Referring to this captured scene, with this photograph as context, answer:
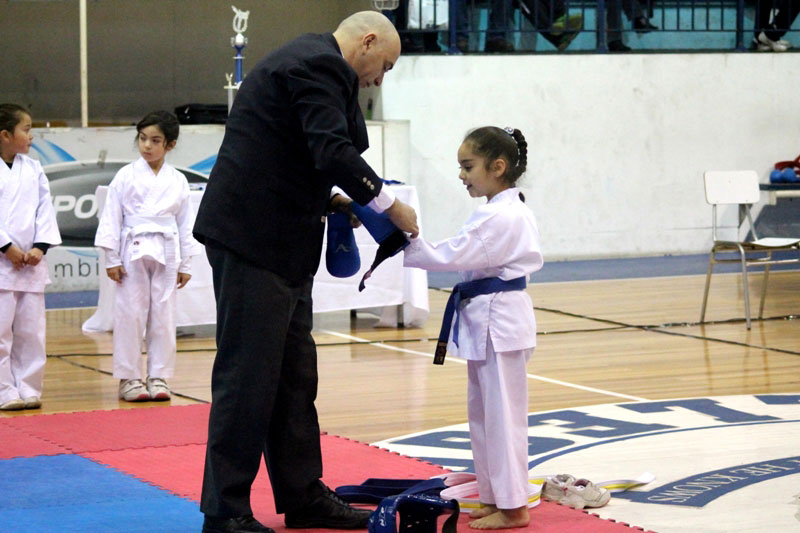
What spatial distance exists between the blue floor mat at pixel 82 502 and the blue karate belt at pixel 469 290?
891 mm

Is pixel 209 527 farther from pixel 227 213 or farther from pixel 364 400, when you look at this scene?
pixel 364 400

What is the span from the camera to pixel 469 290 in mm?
3449

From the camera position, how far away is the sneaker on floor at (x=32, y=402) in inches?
210

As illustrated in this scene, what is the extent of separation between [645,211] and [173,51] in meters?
5.02

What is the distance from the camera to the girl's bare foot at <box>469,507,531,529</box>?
3312 mm

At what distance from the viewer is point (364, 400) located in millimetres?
5422

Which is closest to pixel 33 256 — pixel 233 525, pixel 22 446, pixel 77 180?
pixel 22 446

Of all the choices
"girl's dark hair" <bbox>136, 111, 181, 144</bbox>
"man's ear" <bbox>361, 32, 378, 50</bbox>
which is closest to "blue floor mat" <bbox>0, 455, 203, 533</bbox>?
"man's ear" <bbox>361, 32, 378, 50</bbox>

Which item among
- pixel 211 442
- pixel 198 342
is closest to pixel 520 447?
pixel 211 442

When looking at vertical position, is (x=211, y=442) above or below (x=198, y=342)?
above

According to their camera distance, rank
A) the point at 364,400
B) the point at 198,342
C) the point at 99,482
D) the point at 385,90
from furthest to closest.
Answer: the point at 385,90
the point at 198,342
the point at 364,400
the point at 99,482

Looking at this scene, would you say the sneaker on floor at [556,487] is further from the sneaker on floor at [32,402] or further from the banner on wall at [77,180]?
the banner on wall at [77,180]

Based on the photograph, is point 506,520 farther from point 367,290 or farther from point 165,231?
point 367,290

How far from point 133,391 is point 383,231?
265 cm
